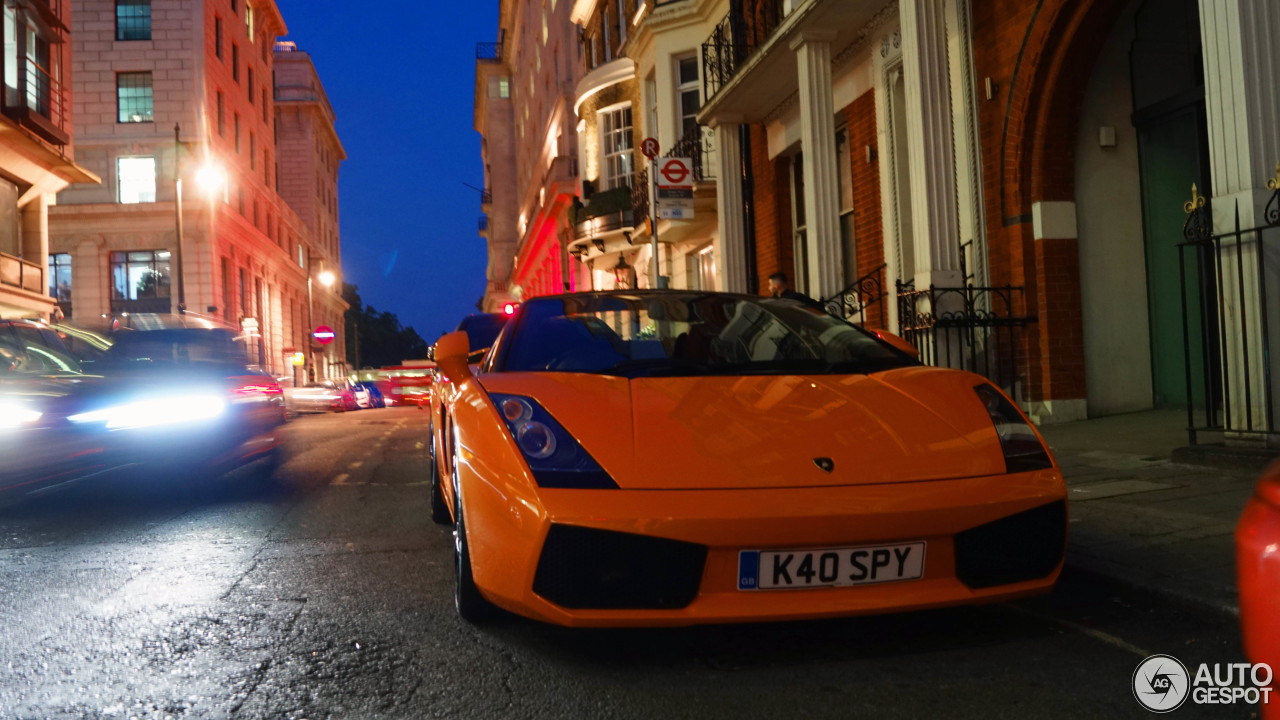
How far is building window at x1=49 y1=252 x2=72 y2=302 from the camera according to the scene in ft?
133

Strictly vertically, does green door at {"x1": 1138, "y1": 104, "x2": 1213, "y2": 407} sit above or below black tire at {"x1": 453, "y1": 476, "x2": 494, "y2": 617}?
above

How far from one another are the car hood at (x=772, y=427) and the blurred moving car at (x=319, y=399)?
940 inches

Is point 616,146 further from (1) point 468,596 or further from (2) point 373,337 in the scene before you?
(2) point 373,337

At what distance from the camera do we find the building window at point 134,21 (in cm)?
4050

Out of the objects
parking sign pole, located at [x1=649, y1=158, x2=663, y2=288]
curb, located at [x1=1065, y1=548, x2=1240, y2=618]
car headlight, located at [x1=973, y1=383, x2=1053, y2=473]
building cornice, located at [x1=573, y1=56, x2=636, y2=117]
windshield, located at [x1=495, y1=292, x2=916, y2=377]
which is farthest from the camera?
building cornice, located at [x1=573, y1=56, x2=636, y2=117]

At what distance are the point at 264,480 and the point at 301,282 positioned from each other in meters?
61.7

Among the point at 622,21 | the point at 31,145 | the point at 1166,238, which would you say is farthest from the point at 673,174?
the point at 31,145

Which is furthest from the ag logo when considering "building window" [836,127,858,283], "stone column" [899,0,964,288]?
"building window" [836,127,858,283]

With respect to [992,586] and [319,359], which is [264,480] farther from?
[319,359]

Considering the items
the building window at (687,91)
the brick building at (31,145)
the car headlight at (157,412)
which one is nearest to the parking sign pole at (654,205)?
the car headlight at (157,412)

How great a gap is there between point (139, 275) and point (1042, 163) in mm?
40472

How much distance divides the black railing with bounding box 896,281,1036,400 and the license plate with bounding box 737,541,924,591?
6.55 metres

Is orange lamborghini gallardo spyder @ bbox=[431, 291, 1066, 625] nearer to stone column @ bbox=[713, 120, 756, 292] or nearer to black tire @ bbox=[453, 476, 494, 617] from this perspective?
black tire @ bbox=[453, 476, 494, 617]

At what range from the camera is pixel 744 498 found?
270 cm
